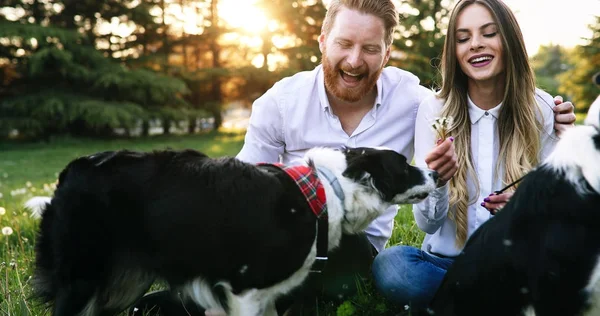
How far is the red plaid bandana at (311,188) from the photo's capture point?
2.58 meters

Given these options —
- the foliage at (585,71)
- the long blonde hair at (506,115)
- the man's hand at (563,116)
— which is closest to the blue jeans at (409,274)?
the long blonde hair at (506,115)

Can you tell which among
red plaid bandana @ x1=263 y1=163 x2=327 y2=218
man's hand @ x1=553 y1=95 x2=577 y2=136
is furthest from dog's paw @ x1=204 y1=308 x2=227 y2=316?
man's hand @ x1=553 y1=95 x2=577 y2=136

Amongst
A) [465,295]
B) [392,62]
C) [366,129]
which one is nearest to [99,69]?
[392,62]

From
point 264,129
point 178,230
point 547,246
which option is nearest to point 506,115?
point 547,246

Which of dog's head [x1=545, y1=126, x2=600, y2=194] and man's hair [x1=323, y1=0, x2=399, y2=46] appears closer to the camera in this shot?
dog's head [x1=545, y1=126, x2=600, y2=194]

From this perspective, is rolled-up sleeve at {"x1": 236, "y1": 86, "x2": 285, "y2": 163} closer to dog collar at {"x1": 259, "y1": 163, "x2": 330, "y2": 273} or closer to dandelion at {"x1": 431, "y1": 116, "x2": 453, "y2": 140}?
dog collar at {"x1": 259, "y1": 163, "x2": 330, "y2": 273}

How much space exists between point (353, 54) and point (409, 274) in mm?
1423

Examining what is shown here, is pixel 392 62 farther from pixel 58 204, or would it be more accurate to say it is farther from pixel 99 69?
pixel 58 204

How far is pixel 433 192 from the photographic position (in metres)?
2.91

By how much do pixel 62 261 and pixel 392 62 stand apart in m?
19.7

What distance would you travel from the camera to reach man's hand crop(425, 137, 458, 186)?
101 inches

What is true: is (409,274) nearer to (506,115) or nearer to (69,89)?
(506,115)

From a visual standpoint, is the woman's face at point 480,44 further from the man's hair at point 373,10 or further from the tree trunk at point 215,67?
the tree trunk at point 215,67

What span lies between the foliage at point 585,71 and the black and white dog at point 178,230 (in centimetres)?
2970
